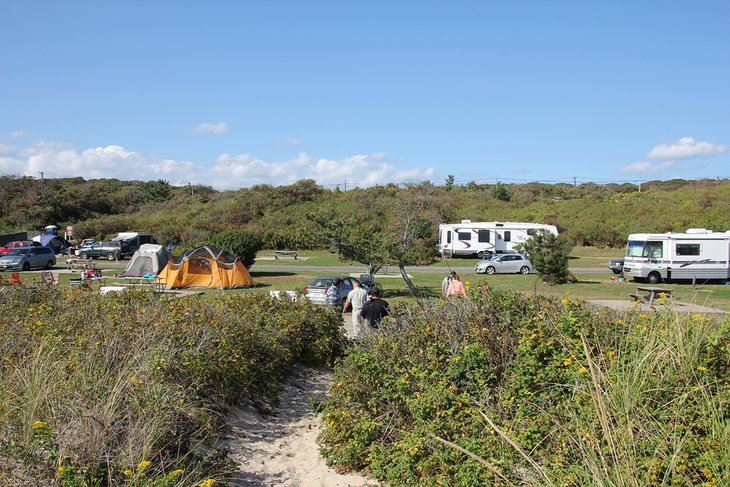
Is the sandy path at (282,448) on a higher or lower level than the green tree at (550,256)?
lower

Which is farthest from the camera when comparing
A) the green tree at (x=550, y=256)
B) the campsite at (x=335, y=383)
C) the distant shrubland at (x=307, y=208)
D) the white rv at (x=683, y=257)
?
the distant shrubland at (x=307, y=208)

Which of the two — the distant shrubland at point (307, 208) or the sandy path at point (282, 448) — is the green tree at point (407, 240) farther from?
the distant shrubland at point (307, 208)

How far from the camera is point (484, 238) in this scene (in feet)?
128

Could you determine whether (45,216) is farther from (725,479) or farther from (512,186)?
(725,479)

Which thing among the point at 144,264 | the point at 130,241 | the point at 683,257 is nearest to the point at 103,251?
the point at 130,241

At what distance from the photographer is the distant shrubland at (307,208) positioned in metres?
47.7

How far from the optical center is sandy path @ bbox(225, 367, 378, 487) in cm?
568

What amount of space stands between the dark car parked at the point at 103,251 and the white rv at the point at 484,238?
19.8 meters

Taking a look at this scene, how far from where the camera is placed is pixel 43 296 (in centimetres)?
998

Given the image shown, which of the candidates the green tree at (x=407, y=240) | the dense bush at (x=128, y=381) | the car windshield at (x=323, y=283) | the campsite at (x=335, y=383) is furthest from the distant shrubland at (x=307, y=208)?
the campsite at (x=335, y=383)

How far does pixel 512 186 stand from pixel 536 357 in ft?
233

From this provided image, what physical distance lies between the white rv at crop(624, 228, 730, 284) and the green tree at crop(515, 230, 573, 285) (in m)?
3.76

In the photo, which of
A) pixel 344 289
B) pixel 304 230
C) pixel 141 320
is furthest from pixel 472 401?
pixel 304 230

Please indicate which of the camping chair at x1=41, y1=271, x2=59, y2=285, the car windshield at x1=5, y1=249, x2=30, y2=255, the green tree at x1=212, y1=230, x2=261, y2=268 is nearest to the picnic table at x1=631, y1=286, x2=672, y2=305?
the camping chair at x1=41, y1=271, x2=59, y2=285
